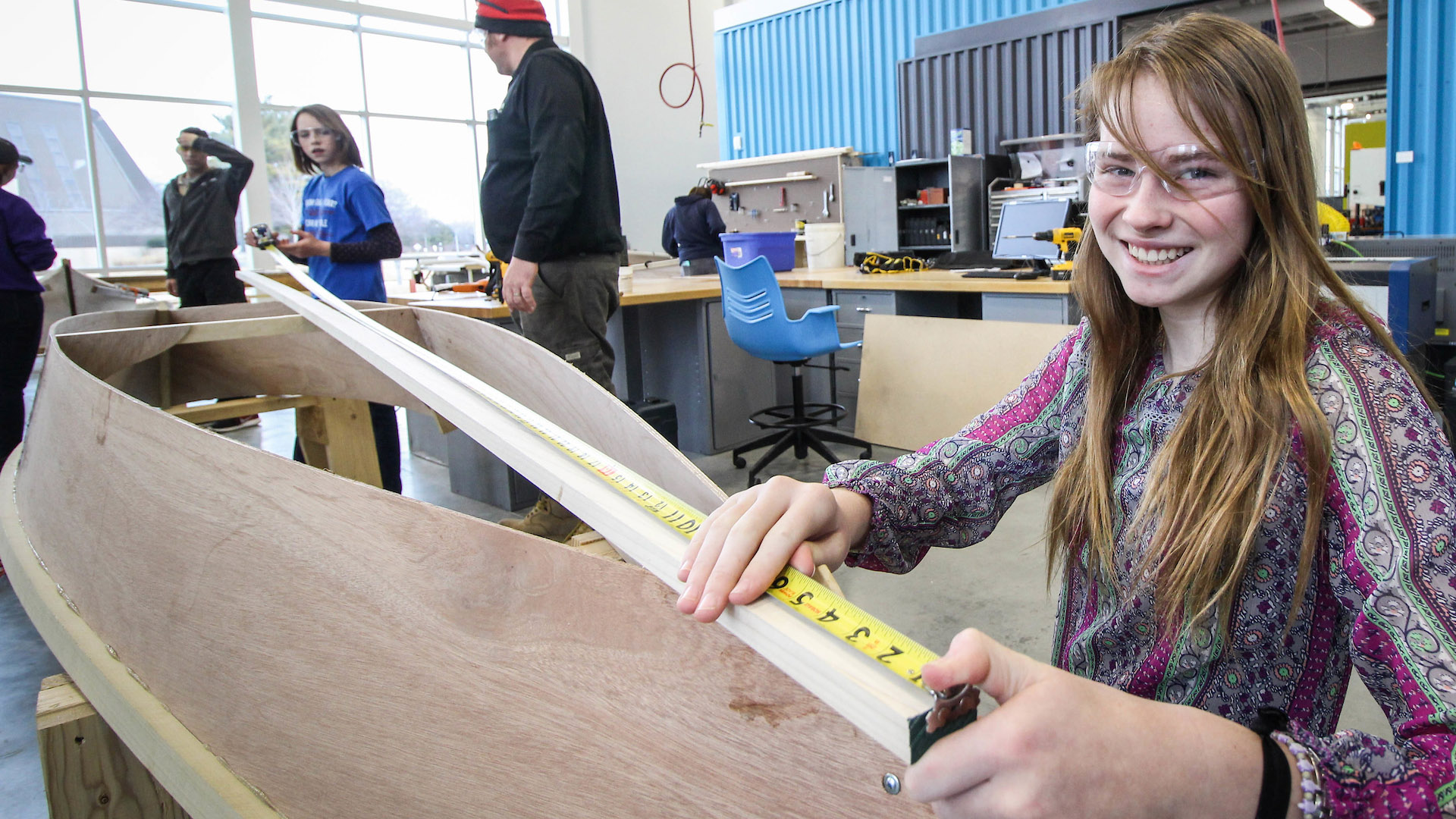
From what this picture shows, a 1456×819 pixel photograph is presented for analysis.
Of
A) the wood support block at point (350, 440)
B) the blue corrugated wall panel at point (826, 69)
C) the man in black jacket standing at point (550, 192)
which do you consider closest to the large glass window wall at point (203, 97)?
the blue corrugated wall panel at point (826, 69)

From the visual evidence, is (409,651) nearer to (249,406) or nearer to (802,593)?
(802,593)

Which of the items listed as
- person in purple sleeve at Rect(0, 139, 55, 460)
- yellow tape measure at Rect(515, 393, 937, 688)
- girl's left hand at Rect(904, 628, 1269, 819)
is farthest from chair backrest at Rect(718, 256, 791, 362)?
girl's left hand at Rect(904, 628, 1269, 819)

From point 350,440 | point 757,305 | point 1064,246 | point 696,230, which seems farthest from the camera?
point 696,230

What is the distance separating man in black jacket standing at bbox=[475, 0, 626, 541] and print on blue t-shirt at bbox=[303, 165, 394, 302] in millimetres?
441

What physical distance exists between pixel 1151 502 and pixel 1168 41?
1.34ft

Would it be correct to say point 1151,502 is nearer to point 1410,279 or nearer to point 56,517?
point 56,517

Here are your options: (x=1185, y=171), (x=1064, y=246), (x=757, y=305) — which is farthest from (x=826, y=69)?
(x=1185, y=171)

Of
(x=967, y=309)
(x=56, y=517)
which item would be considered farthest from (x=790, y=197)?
(x=56, y=517)

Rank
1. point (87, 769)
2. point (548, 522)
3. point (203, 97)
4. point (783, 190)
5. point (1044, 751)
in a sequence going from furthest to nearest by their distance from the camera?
point (203, 97) < point (783, 190) < point (548, 522) < point (87, 769) < point (1044, 751)

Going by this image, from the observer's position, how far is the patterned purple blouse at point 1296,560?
0.55m

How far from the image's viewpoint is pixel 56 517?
1275 mm

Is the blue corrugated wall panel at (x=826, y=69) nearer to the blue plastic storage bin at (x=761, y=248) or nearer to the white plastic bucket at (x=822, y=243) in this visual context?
the white plastic bucket at (x=822, y=243)

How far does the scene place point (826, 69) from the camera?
30.2ft

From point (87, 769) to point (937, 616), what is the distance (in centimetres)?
193
